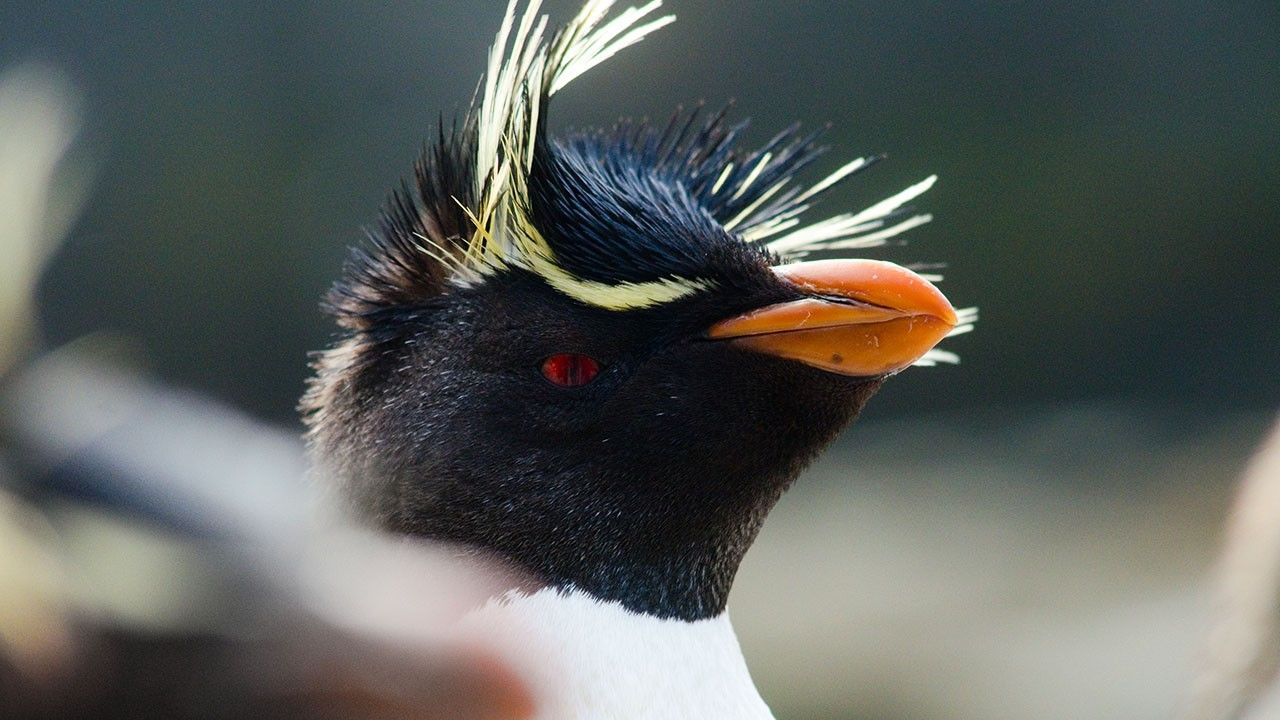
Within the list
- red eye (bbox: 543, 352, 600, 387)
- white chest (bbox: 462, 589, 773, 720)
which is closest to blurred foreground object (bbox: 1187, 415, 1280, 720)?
white chest (bbox: 462, 589, 773, 720)

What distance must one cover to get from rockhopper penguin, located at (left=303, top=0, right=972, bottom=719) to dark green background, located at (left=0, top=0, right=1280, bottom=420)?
7.81 ft

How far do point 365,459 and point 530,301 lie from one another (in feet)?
0.68

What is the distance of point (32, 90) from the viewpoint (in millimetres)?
2887

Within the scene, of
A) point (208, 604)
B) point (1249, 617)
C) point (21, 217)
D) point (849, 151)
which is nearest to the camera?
point (208, 604)

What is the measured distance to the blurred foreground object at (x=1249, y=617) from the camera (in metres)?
1.94

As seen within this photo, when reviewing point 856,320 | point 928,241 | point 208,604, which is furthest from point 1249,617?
point 928,241

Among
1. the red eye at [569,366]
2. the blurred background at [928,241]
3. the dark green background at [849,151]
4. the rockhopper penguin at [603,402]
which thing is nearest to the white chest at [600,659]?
the rockhopper penguin at [603,402]

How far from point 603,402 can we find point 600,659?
0.68ft

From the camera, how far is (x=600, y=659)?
3.60ft

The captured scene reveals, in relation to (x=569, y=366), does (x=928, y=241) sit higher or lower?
higher

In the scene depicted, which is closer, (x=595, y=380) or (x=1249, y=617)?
(x=595, y=380)

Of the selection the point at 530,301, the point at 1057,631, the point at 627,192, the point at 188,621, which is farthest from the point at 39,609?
the point at 1057,631

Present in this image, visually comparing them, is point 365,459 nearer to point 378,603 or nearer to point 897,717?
point 378,603

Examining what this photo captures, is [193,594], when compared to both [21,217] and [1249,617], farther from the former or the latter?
[1249,617]
